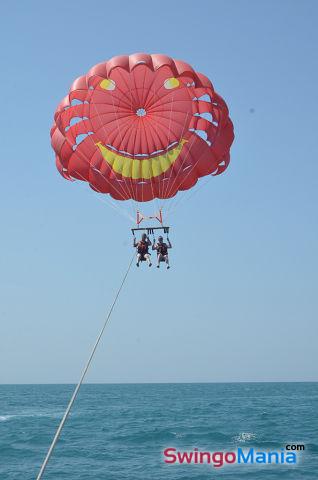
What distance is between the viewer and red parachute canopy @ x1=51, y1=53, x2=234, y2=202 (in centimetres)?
2211

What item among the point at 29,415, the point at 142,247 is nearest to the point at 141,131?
the point at 142,247

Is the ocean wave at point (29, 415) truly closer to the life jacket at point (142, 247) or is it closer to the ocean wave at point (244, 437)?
the ocean wave at point (244, 437)

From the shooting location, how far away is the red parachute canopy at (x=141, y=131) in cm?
2211

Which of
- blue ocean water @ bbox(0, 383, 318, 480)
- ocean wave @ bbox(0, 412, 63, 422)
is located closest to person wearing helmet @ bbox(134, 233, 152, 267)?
blue ocean water @ bbox(0, 383, 318, 480)

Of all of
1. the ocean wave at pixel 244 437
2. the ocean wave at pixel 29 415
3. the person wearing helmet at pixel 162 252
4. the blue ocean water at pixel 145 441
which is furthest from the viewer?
the ocean wave at pixel 29 415

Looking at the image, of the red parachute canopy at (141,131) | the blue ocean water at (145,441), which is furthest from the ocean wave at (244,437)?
the red parachute canopy at (141,131)

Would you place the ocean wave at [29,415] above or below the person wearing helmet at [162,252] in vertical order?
above

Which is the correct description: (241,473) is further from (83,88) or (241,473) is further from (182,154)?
(83,88)

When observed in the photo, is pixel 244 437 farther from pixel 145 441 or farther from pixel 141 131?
pixel 141 131

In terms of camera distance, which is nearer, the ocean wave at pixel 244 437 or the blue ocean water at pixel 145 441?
the blue ocean water at pixel 145 441

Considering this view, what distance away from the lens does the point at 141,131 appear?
2366 centimetres

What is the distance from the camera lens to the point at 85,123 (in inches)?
937

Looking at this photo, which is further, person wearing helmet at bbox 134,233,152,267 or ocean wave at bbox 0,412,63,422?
ocean wave at bbox 0,412,63,422

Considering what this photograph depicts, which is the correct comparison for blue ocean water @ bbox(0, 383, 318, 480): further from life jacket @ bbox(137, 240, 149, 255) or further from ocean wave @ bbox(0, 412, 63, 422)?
life jacket @ bbox(137, 240, 149, 255)
